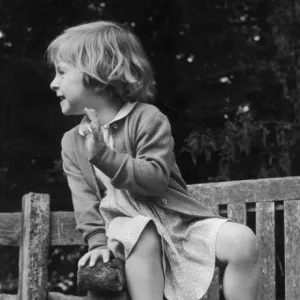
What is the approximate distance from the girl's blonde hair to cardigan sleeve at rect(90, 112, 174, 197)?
154 millimetres

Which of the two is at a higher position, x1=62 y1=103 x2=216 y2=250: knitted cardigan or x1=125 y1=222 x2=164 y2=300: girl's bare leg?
x1=62 y1=103 x2=216 y2=250: knitted cardigan

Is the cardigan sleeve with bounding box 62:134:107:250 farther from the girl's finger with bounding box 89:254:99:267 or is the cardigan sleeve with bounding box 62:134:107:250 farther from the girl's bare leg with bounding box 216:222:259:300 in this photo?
the girl's bare leg with bounding box 216:222:259:300

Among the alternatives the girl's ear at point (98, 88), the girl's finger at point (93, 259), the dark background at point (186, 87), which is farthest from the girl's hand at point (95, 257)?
the dark background at point (186, 87)

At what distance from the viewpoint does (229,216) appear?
2953 mm

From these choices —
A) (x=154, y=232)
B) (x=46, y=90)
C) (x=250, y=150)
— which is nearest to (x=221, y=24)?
(x=250, y=150)

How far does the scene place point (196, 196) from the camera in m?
3.05

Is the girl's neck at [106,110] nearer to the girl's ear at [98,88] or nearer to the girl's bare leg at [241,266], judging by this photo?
the girl's ear at [98,88]

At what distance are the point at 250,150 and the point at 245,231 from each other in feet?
7.23

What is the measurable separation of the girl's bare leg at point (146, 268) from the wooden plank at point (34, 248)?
0.85 metres

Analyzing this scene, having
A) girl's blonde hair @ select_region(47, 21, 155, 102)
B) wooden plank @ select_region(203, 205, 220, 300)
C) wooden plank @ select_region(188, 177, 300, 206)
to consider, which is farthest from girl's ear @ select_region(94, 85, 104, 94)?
wooden plank @ select_region(203, 205, 220, 300)

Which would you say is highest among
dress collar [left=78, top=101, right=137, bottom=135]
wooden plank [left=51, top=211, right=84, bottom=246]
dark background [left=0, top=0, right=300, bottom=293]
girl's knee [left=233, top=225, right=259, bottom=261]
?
dark background [left=0, top=0, right=300, bottom=293]

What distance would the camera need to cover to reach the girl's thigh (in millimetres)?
2203

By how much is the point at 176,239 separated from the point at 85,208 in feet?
1.08

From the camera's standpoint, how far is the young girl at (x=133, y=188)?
2.18 meters
